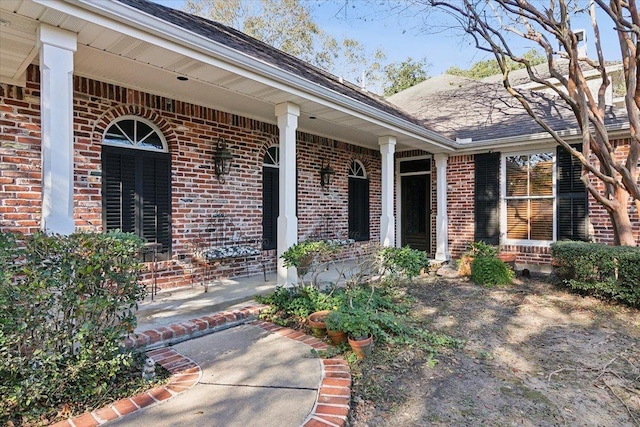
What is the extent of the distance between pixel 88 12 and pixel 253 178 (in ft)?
11.4

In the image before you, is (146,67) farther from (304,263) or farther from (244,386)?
(244,386)

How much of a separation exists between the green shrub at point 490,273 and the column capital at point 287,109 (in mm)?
3876

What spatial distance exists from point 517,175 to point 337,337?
5809mm

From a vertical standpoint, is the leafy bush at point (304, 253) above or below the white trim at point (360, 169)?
below

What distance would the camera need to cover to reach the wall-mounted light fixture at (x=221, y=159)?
5242 mm

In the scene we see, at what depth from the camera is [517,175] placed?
7.16 meters

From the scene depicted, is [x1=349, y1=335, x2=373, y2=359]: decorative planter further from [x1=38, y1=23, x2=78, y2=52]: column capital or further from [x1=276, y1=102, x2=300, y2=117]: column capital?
[x1=38, y1=23, x2=78, y2=52]: column capital

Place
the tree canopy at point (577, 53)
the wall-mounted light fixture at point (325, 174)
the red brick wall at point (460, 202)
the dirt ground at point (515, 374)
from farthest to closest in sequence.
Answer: the red brick wall at point (460, 202), the wall-mounted light fixture at point (325, 174), the tree canopy at point (577, 53), the dirt ground at point (515, 374)

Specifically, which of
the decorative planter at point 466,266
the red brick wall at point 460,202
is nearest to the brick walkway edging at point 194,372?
the decorative planter at point 466,266

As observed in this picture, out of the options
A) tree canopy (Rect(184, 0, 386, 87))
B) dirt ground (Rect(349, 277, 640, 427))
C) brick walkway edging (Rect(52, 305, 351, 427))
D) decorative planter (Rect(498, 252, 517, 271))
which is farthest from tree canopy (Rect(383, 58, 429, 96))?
brick walkway edging (Rect(52, 305, 351, 427))

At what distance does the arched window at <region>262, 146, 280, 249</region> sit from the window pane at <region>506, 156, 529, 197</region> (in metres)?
4.67

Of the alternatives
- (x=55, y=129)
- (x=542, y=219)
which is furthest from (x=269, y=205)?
(x=542, y=219)

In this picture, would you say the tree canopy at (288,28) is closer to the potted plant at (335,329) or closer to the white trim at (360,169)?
the white trim at (360,169)

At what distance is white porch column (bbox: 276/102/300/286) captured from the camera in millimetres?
4410
